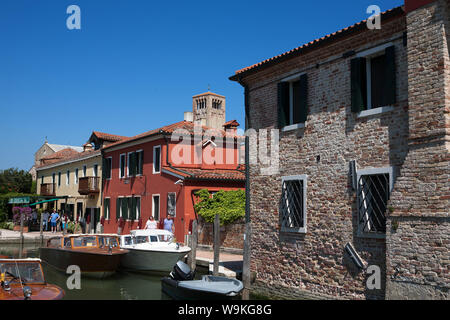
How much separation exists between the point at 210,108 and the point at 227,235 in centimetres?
6128

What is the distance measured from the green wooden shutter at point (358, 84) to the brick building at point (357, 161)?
0.02 metres

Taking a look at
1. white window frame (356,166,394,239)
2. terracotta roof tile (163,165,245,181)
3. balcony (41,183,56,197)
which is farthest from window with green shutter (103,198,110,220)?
white window frame (356,166,394,239)

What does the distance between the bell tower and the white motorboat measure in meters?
59.7

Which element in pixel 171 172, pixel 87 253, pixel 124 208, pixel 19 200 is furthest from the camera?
pixel 19 200

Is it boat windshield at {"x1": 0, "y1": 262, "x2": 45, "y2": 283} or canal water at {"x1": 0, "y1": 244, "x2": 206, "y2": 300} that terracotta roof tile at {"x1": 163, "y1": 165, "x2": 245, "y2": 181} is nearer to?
canal water at {"x1": 0, "y1": 244, "x2": 206, "y2": 300}

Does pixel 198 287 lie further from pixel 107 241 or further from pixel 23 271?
pixel 107 241

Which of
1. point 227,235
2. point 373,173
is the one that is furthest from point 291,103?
point 227,235

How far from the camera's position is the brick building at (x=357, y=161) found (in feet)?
26.1

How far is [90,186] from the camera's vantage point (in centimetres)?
3006

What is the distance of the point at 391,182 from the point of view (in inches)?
348

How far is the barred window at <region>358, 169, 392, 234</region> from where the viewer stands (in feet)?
30.2

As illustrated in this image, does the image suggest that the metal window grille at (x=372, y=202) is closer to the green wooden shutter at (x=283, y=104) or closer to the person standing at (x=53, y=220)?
the green wooden shutter at (x=283, y=104)

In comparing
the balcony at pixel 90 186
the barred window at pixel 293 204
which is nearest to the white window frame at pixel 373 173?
the barred window at pixel 293 204
